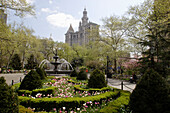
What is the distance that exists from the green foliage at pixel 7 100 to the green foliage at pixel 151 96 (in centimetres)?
330

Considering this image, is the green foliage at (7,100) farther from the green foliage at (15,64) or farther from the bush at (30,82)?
the green foliage at (15,64)

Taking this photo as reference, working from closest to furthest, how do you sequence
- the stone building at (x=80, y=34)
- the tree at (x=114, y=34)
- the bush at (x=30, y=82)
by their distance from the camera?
the bush at (x=30, y=82), the tree at (x=114, y=34), the stone building at (x=80, y=34)

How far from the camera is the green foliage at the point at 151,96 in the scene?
3.47 m

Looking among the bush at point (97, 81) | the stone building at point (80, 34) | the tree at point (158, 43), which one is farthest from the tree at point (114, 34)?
the stone building at point (80, 34)

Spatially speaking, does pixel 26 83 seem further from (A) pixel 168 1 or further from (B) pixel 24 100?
(A) pixel 168 1

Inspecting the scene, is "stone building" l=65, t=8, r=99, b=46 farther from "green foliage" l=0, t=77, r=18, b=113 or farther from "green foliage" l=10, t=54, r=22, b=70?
"green foliage" l=0, t=77, r=18, b=113

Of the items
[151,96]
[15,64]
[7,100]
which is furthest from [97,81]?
[15,64]

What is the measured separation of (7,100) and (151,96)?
12.8 ft

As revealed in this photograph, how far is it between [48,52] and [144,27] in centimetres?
3287

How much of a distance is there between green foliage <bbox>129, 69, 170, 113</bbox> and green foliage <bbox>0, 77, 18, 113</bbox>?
330 centimetres

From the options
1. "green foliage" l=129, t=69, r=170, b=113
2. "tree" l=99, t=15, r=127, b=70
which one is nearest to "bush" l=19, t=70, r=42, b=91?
"green foliage" l=129, t=69, r=170, b=113

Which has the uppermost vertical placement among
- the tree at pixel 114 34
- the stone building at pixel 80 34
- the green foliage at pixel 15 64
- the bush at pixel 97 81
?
the stone building at pixel 80 34

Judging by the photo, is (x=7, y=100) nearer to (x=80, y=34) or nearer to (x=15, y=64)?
(x=15, y=64)

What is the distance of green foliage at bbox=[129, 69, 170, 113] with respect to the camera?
347 cm
